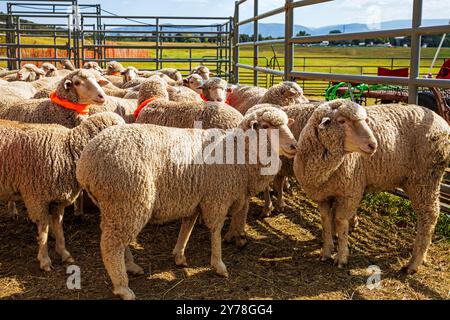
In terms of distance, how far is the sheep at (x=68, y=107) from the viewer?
4660 mm

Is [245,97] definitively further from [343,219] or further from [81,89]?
[343,219]

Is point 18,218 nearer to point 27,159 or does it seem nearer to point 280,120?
point 27,159

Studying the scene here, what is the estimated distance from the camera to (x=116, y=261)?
2.97 meters

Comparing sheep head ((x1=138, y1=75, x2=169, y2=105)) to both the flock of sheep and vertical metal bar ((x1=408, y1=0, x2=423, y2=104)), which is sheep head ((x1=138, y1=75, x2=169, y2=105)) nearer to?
the flock of sheep

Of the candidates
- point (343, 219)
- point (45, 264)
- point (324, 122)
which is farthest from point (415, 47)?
point (45, 264)

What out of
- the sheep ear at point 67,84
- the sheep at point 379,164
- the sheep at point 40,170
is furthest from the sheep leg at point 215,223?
the sheep ear at point 67,84

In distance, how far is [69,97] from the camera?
4.73 metres

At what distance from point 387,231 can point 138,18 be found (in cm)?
956

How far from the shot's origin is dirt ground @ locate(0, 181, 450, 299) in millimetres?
3209

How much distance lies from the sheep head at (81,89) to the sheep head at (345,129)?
231 centimetres

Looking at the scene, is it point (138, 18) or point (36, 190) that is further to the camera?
point (138, 18)

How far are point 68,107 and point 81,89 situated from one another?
22 centimetres
